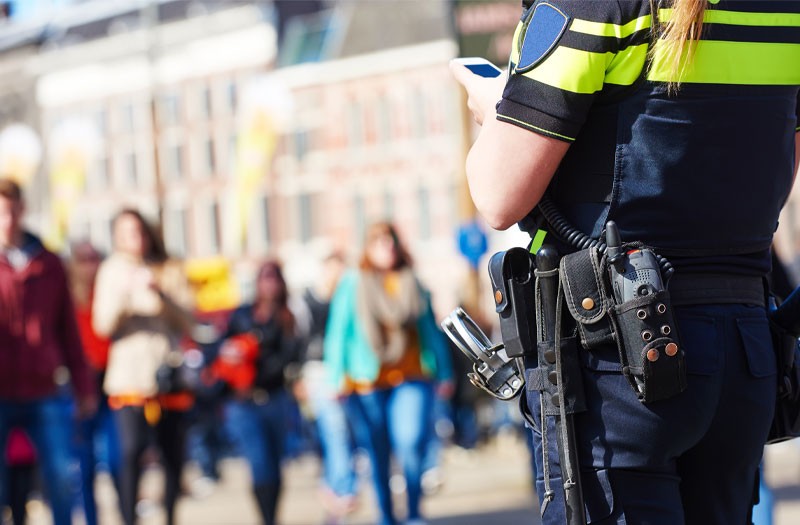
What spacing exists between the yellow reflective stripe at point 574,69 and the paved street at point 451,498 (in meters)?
5.90

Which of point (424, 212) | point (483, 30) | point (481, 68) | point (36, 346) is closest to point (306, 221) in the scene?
point (424, 212)

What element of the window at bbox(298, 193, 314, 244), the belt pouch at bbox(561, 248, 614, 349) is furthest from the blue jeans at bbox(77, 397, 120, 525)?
the window at bbox(298, 193, 314, 244)

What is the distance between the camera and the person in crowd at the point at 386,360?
8.97m

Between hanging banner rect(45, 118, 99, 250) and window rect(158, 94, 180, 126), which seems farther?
window rect(158, 94, 180, 126)

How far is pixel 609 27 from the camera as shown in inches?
109

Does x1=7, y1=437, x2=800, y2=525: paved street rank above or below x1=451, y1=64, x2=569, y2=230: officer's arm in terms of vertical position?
below

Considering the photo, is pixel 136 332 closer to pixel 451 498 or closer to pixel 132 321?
pixel 132 321

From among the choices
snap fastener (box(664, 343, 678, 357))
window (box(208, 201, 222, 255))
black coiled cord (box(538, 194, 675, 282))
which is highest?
black coiled cord (box(538, 194, 675, 282))

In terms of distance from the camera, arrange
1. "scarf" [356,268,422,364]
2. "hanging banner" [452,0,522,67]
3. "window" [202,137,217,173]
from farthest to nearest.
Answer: "window" [202,137,217,173], "hanging banner" [452,0,522,67], "scarf" [356,268,422,364]

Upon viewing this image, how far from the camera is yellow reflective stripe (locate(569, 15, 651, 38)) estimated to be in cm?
276

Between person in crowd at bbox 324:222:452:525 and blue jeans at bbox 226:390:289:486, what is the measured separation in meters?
0.44

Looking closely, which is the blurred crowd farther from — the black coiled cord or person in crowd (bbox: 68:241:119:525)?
the black coiled cord

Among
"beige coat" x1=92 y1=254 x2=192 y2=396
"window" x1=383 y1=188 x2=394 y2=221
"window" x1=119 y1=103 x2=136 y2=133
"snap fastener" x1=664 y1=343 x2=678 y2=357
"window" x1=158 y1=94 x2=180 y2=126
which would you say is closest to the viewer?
"snap fastener" x1=664 y1=343 x2=678 y2=357

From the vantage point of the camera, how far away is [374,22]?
157 ft
